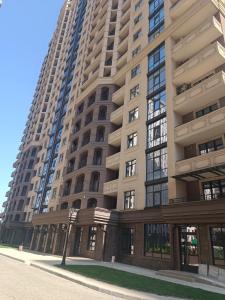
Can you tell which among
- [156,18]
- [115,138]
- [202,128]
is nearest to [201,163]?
[202,128]

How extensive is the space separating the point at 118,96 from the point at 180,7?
13.8m

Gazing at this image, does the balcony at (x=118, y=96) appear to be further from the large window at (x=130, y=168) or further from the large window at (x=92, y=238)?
the large window at (x=92, y=238)

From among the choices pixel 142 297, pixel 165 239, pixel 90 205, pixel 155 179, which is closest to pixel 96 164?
pixel 90 205

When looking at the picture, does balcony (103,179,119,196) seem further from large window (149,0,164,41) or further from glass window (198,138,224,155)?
large window (149,0,164,41)

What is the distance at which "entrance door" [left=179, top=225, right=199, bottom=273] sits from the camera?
2006cm

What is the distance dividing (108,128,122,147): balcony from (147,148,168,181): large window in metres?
7.40

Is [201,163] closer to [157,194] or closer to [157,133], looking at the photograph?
[157,194]

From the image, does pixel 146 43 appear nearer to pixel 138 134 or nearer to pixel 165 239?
pixel 138 134

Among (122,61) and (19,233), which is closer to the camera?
(122,61)

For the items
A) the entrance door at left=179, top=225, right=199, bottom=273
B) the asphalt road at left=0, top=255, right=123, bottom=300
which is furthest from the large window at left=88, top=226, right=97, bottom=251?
the asphalt road at left=0, top=255, right=123, bottom=300

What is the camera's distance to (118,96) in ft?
126

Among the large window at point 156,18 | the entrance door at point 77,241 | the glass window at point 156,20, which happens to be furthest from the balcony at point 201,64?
the entrance door at point 77,241

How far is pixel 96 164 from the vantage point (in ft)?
118

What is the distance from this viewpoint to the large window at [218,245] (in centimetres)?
1859
